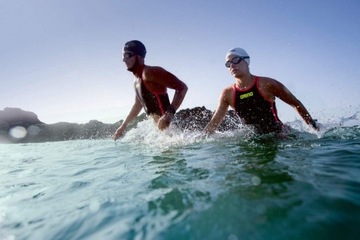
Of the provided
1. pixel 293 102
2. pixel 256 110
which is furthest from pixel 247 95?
pixel 293 102

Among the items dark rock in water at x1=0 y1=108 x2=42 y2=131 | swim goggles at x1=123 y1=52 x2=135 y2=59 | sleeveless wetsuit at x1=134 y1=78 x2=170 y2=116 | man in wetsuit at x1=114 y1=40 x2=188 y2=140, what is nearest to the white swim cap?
man in wetsuit at x1=114 y1=40 x2=188 y2=140

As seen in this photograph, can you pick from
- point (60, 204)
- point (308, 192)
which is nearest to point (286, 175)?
point (308, 192)

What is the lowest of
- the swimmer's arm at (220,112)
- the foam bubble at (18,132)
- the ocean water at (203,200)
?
the ocean water at (203,200)

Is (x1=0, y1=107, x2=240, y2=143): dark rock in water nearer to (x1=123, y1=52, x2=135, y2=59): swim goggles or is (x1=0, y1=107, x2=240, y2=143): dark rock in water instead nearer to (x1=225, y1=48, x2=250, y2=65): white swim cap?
(x1=123, y1=52, x2=135, y2=59): swim goggles

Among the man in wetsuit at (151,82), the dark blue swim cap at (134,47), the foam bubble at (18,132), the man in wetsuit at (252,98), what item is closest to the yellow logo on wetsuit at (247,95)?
the man in wetsuit at (252,98)

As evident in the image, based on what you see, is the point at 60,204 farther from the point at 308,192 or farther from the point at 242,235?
the point at 308,192

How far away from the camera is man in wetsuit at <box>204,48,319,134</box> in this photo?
6000 mm

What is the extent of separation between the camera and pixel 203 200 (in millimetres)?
2379

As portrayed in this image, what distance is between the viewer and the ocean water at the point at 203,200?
6.13ft

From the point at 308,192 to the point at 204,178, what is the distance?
112cm

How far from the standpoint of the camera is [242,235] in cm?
175

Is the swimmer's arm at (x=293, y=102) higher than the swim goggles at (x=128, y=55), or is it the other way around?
the swim goggles at (x=128, y=55)

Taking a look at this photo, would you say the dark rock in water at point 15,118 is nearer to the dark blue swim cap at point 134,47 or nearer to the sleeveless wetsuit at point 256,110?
the dark blue swim cap at point 134,47

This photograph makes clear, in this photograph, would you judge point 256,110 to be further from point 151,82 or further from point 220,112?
point 151,82
